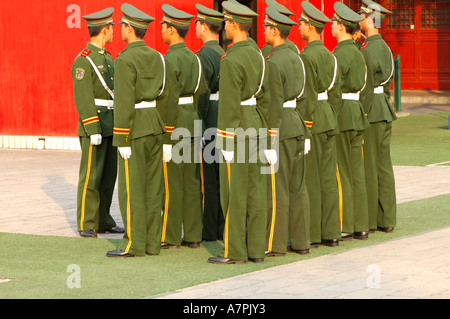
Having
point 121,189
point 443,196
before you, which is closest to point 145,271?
point 121,189

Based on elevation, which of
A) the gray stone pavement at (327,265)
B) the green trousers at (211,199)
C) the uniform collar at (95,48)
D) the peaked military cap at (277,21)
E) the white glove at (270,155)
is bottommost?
the gray stone pavement at (327,265)

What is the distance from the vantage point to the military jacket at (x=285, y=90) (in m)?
7.86

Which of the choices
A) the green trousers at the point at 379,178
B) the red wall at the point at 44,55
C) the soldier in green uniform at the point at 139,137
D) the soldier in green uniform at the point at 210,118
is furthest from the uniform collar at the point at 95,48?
the red wall at the point at 44,55

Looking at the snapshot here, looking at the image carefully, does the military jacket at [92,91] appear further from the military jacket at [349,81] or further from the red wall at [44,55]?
the red wall at [44,55]

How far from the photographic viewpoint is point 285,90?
7996 millimetres

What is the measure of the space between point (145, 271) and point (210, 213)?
5.29ft

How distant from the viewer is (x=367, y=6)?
31.1ft

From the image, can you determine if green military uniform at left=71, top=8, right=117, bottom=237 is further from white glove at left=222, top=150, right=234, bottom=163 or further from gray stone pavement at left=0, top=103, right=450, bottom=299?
white glove at left=222, top=150, right=234, bottom=163

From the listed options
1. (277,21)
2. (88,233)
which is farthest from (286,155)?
(88,233)

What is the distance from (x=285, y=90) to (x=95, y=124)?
203 centimetres

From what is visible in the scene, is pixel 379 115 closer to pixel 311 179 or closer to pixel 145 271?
pixel 311 179

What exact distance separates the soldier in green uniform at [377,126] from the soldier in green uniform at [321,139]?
72cm
